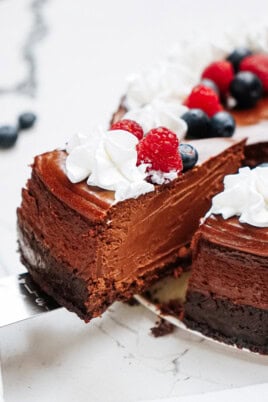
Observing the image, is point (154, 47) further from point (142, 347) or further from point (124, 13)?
point (142, 347)

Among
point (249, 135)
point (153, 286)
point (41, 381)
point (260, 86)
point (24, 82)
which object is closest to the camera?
point (41, 381)

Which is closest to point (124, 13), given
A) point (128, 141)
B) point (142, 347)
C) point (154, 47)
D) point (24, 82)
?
point (154, 47)

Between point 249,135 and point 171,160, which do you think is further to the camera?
point 249,135

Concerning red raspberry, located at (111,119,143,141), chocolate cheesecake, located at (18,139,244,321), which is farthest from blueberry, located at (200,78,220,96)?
red raspberry, located at (111,119,143,141)

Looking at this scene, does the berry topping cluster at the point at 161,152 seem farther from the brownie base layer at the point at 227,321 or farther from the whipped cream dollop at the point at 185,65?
the whipped cream dollop at the point at 185,65

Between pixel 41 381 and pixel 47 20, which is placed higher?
pixel 47 20
